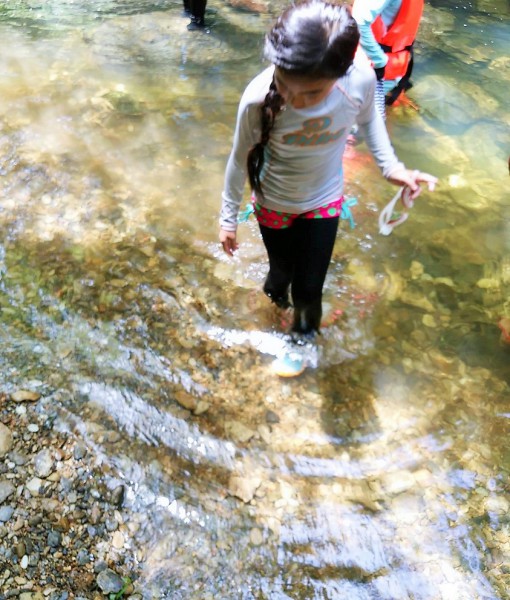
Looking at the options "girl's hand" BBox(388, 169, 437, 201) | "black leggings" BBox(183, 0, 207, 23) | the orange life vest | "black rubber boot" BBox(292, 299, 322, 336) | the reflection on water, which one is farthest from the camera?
"black leggings" BBox(183, 0, 207, 23)

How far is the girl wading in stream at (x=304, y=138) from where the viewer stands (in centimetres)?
151

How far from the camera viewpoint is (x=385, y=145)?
83.1 inches

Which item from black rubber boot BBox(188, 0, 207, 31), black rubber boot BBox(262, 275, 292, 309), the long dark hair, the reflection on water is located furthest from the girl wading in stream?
black rubber boot BBox(188, 0, 207, 31)

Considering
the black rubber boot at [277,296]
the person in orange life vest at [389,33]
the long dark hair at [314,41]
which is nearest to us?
the long dark hair at [314,41]

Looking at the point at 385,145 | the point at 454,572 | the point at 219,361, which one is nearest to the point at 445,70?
the point at 385,145

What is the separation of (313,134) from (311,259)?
0.62 m

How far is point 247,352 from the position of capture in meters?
2.90

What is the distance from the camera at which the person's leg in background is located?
87.1 inches

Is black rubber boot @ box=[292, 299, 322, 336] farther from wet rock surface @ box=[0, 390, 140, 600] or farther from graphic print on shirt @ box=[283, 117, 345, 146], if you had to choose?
wet rock surface @ box=[0, 390, 140, 600]

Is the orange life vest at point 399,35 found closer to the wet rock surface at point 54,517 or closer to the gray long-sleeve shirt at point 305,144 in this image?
the gray long-sleeve shirt at point 305,144

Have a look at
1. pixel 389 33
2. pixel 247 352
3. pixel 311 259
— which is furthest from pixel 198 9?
pixel 311 259

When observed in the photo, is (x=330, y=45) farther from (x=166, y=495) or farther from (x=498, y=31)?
(x=498, y=31)

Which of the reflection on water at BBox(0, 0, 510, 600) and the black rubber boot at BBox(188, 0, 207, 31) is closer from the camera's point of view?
the reflection on water at BBox(0, 0, 510, 600)

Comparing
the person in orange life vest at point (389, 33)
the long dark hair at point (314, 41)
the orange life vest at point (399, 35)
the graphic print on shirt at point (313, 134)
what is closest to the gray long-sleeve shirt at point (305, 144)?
the graphic print on shirt at point (313, 134)
